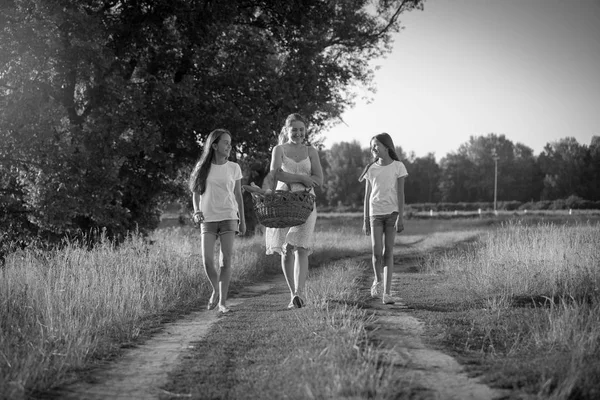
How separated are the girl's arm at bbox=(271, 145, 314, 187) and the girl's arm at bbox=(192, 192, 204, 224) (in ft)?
3.68

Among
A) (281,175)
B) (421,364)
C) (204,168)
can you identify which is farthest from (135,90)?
(421,364)

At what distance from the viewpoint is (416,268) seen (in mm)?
14625

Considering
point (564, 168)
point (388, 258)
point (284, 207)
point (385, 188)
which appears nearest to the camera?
point (284, 207)

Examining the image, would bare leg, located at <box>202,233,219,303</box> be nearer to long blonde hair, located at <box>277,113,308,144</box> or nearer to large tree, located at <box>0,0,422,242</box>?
long blonde hair, located at <box>277,113,308,144</box>

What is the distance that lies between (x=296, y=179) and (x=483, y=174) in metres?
94.4

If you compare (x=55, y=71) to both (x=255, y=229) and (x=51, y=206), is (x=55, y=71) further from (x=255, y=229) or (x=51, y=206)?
(x=255, y=229)

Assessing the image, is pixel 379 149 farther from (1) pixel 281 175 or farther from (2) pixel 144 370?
(2) pixel 144 370

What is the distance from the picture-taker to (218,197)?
7.68 m

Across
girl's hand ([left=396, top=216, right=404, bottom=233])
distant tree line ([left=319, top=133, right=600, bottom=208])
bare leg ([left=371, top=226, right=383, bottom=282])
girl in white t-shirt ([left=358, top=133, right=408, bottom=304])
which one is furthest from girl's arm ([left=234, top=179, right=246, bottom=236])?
distant tree line ([left=319, top=133, right=600, bottom=208])

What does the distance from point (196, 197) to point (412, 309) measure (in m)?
3.23

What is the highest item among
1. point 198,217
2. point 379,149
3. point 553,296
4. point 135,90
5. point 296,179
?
point 135,90

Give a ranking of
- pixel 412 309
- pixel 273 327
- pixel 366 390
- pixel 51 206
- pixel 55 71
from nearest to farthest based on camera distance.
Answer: pixel 366 390, pixel 273 327, pixel 412 309, pixel 51 206, pixel 55 71

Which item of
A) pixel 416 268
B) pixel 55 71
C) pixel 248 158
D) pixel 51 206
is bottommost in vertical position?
pixel 416 268

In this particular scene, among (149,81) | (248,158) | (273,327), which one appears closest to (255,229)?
(248,158)
